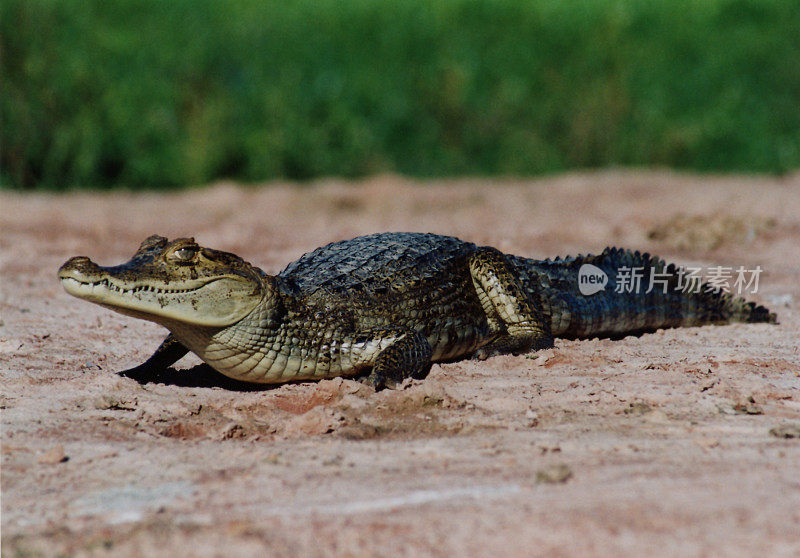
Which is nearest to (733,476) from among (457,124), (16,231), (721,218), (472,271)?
(472,271)

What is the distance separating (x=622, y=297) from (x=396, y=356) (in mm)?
1741

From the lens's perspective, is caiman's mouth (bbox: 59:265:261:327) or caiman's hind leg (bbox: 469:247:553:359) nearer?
caiman's mouth (bbox: 59:265:261:327)

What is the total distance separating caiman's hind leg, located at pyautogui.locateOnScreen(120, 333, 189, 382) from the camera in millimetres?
4293

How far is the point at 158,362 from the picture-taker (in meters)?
4.34

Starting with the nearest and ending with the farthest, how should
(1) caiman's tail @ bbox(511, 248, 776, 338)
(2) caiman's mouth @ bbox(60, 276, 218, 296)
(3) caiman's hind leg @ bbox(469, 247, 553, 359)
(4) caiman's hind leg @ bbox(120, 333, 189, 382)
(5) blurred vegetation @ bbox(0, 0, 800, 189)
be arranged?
(2) caiman's mouth @ bbox(60, 276, 218, 296)
(4) caiman's hind leg @ bbox(120, 333, 189, 382)
(3) caiman's hind leg @ bbox(469, 247, 553, 359)
(1) caiman's tail @ bbox(511, 248, 776, 338)
(5) blurred vegetation @ bbox(0, 0, 800, 189)

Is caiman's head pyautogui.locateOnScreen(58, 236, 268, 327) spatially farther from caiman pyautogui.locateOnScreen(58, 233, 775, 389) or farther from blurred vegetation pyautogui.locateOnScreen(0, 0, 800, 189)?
blurred vegetation pyautogui.locateOnScreen(0, 0, 800, 189)

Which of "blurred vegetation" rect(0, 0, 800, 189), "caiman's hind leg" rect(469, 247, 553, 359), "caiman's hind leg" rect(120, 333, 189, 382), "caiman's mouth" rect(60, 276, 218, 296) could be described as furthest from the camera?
"blurred vegetation" rect(0, 0, 800, 189)

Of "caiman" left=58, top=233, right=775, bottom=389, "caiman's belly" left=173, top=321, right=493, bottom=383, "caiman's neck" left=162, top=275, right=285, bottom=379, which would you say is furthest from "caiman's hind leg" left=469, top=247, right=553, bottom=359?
"caiman's neck" left=162, top=275, right=285, bottom=379

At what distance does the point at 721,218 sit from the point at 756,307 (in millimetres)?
3083

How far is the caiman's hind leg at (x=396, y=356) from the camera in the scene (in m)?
3.98

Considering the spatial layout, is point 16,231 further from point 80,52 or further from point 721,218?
point 721,218

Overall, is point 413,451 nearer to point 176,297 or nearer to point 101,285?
point 176,297

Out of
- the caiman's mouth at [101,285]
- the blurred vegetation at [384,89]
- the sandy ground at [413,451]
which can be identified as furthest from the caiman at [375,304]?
the blurred vegetation at [384,89]

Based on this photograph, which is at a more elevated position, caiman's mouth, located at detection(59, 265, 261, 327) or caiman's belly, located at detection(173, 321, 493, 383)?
caiman's mouth, located at detection(59, 265, 261, 327)
